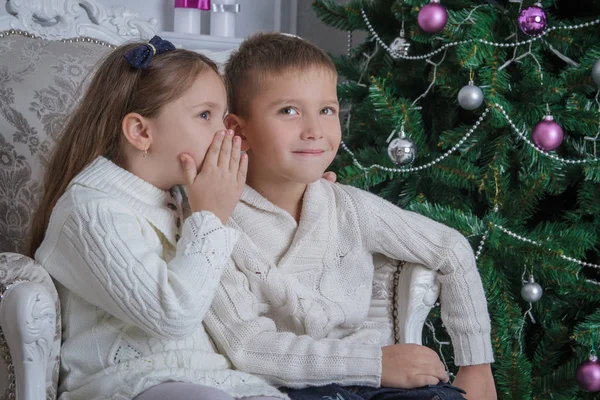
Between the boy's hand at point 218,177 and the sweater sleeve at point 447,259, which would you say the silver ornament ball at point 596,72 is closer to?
the sweater sleeve at point 447,259

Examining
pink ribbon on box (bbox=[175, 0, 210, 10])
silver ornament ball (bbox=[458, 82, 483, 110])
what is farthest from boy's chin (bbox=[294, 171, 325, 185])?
pink ribbon on box (bbox=[175, 0, 210, 10])

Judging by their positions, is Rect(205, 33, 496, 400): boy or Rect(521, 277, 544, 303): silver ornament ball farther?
Rect(521, 277, 544, 303): silver ornament ball

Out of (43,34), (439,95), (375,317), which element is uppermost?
(43,34)

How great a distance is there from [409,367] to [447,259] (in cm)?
21

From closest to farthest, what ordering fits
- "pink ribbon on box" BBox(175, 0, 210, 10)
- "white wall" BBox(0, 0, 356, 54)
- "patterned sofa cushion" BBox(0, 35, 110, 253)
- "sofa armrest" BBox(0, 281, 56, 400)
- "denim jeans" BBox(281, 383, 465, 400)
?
"sofa armrest" BBox(0, 281, 56, 400) → "denim jeans" BBox(281, 383, 465, 400) → "patterned sofa cushion" BBox(0, 35, 110, 253) → "pink ribbon on box" BBox(175, 0, 210, 10) → "white wall" BBox(0, 0, 356, 54)

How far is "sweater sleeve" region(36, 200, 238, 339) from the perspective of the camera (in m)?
1.19

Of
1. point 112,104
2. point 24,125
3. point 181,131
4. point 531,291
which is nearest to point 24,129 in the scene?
point 24,125

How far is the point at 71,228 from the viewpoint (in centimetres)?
123

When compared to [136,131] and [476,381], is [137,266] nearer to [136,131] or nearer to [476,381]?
[136,131]

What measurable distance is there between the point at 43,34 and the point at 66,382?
92 cm

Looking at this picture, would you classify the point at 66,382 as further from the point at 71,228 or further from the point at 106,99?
the point at 106,99

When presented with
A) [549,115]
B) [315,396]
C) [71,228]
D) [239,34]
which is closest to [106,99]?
[71,228]

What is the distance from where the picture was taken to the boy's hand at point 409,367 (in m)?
1.32

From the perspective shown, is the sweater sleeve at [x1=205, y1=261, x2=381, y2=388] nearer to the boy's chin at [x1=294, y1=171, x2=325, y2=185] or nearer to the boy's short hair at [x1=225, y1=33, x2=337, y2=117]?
the boy's chin at [x1=294, y1=171, x2=325, y2=185]
